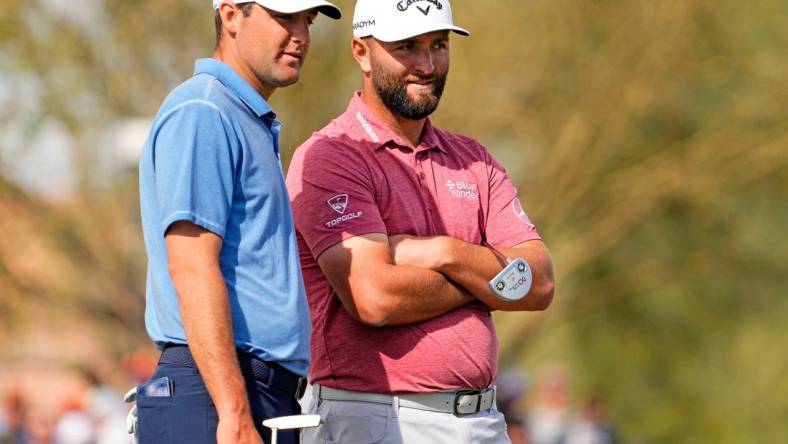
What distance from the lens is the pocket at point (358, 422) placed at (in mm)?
4801

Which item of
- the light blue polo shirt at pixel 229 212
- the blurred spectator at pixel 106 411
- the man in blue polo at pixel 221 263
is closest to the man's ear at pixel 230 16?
the man in blue polo at pixel 221 263

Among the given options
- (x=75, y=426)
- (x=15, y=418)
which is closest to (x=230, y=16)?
(x=75, y=426)

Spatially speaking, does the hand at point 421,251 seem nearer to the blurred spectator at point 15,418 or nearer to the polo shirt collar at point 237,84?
the polo shirt collar at point 237,84

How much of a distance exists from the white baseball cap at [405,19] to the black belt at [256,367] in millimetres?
1424

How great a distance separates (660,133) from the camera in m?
16.1

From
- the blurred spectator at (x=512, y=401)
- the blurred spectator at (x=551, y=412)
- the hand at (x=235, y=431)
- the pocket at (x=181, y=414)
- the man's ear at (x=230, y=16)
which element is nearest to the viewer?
the hand at (x=235, y=431)

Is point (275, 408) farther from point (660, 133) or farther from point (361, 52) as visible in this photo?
point (660, 133)

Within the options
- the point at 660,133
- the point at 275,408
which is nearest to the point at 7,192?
the point at 660,133

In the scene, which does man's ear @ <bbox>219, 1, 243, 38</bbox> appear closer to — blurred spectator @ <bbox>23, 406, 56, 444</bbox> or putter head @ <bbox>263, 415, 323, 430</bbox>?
putter head @ <bbox>263, 415, 323, 430</bbox>

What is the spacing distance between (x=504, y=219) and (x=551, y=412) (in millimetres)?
11336

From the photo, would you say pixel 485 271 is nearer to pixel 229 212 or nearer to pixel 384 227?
pixel 384 227

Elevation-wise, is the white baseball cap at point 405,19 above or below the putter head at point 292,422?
above

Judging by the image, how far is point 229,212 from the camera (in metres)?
3.90

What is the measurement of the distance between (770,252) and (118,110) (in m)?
7.27
